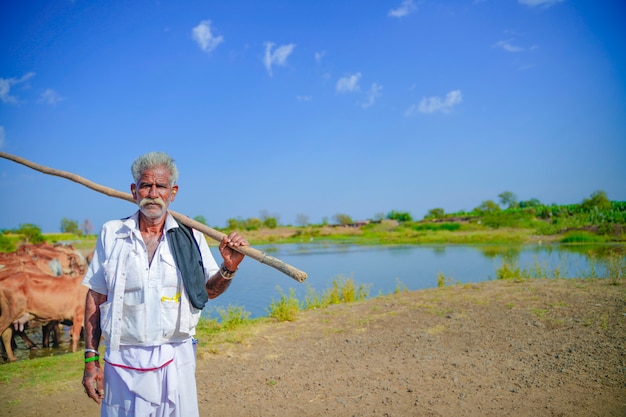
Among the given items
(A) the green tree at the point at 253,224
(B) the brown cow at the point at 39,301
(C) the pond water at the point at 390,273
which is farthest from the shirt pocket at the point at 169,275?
(A) the green tree at the point at 253,224

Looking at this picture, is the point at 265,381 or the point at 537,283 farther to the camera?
the point at 537,283

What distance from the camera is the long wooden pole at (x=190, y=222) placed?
8.25 feet

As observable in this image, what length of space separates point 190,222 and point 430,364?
394 centimetres

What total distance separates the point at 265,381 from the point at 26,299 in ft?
17.0

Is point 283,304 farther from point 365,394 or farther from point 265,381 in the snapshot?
point 365,394

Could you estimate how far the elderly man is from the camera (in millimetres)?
2324

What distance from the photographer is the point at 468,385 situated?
188 inches

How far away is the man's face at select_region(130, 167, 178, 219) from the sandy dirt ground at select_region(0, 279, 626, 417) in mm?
2865

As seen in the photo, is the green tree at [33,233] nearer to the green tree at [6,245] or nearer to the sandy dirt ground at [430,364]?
the green tree at [6,245]

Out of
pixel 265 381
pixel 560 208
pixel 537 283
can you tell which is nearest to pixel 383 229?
pixel 560 208

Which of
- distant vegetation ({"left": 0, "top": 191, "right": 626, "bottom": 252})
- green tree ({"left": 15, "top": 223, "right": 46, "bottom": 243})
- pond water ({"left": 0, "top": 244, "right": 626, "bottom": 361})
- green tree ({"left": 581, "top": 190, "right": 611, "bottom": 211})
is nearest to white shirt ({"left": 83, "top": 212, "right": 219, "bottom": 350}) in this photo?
pond water ({"left": 0, "top": 244, "right": 626, "bottom": 361})

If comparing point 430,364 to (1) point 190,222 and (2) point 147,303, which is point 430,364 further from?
(2) point 147,303

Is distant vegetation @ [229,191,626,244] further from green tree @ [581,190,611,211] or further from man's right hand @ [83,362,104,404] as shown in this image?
man's right hand @ [83,362,104,404]

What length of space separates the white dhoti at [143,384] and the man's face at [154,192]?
2.43ft
